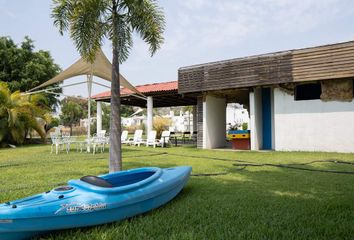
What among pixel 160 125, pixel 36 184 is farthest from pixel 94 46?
pixel 160 125

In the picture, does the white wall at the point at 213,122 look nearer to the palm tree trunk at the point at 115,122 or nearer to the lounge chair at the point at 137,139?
the lounge chair at the point at 137,139

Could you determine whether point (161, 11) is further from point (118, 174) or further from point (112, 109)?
point (118, 174)

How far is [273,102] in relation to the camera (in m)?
14.1

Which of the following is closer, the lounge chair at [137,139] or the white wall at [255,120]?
the white wall at [255,120]

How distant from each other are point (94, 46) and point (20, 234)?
16.2 ft

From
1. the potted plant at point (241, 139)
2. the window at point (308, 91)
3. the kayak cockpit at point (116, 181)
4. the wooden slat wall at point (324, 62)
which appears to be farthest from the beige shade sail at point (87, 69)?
the window at point (308, 91)

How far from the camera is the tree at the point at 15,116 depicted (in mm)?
15984

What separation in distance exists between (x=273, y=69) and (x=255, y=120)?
256cm

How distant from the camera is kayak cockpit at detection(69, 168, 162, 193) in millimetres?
3400

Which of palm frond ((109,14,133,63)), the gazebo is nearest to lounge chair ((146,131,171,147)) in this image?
the gazebo

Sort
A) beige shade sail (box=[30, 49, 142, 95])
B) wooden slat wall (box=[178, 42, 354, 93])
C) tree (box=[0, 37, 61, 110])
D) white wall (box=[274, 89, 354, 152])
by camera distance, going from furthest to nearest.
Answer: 1. tree (box=[0, 37, 61, 110])
2. beige shade sail (box=[30, 49, 142, 95])
3. white wall (box=[274, 89, 354, 152])
4. wooden slat wall (box=[178, 42, 354, 93])

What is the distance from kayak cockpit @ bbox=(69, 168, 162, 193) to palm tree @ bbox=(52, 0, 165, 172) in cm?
200

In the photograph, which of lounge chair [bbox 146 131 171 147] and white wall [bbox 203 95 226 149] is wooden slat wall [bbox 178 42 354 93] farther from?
lounge chair [bbox 146 131 171 147]

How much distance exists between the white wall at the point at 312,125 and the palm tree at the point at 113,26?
8113mm
